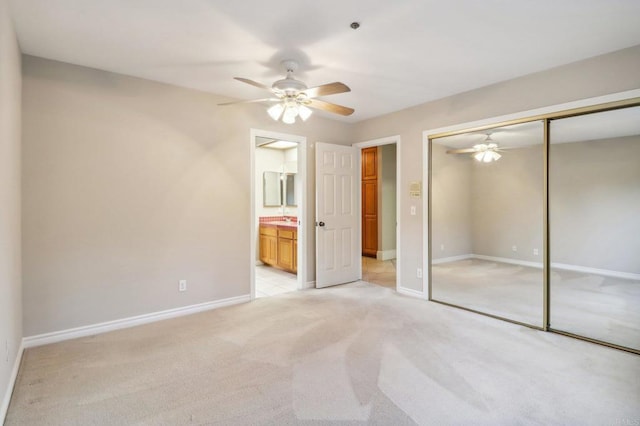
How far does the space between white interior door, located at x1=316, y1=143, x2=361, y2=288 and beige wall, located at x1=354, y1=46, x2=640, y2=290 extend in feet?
1.96

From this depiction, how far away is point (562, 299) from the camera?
10.9 feet

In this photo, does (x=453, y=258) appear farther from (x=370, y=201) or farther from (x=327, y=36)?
(x=327, y=36)

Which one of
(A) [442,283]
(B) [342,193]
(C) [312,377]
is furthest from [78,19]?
(A) [442,283]

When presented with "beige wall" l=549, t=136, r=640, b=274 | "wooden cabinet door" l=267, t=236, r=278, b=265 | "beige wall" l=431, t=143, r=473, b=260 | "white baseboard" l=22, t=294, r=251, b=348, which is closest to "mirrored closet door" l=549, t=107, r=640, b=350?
"beige wall" l=549, t=136, r=640, b=274

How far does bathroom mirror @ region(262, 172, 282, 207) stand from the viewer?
6.85 metres

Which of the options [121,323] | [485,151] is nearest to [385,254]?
[485,151]

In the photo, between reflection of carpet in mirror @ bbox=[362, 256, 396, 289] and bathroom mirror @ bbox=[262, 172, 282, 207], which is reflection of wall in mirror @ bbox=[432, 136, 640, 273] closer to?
reflection of carpet in mirror @ bbox=[362, 256, 396, 289]

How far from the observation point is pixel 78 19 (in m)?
2.24

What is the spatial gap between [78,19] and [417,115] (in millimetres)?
3652

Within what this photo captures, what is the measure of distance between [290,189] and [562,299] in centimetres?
518

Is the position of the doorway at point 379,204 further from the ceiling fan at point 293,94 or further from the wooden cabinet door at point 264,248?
the ceiling fan at point 293,94

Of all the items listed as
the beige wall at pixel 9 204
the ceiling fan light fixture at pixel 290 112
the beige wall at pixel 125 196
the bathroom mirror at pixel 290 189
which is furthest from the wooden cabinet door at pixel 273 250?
the beige wall at pixel 9 204

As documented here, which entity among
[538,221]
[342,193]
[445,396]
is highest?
[342,193]

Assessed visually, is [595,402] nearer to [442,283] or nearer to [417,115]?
[442,283]
